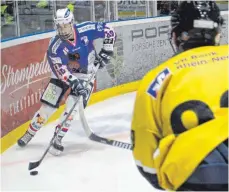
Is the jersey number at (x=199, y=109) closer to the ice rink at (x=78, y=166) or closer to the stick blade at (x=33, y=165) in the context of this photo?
the ice rink at (x=78, y=166)

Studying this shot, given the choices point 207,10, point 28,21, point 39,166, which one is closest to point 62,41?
point 39,166

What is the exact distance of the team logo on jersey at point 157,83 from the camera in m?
0.86

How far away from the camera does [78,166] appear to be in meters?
2.93

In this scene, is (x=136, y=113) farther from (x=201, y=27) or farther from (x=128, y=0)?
(x=128, y=0)

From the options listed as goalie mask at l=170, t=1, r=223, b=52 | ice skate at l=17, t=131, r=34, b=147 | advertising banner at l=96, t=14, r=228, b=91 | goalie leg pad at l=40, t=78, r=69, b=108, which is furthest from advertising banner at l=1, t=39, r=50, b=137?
goalie mask at l=170, t=1, r=223, b=52

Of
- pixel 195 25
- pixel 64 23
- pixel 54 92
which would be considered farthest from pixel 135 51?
pixel 195 25

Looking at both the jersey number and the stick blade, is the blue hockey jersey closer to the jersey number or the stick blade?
the stick blade

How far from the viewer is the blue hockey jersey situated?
3281 millimetres

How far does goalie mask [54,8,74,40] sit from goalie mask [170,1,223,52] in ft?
7.42

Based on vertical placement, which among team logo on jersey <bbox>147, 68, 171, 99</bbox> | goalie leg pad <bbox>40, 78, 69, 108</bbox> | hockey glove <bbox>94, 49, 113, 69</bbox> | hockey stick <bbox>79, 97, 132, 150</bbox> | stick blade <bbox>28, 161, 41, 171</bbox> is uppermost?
team logo on jersey <bbox>147, 68, 171, 99</bbox>

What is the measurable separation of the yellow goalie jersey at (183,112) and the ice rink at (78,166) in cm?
157

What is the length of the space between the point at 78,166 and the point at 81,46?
34.5 inches

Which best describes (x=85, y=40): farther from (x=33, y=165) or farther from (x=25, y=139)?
(x=33, y=165)

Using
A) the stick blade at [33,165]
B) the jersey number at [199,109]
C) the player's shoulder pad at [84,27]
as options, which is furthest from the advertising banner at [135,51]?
the jersey number at [199,109]
